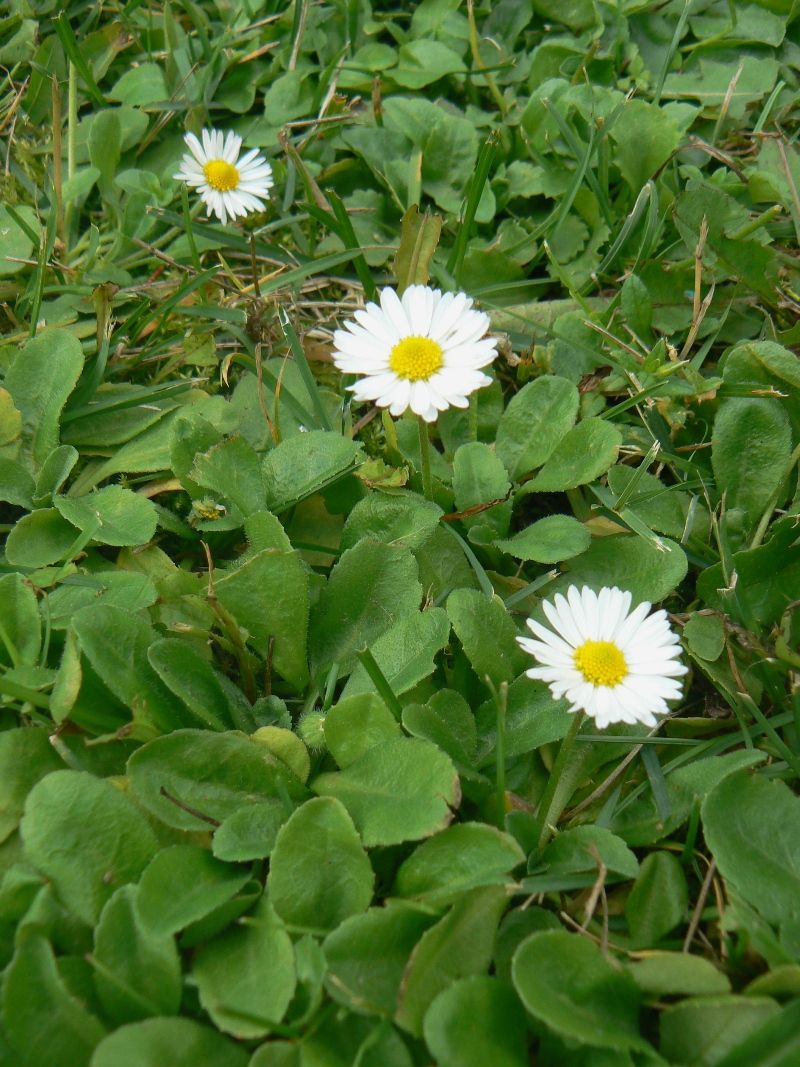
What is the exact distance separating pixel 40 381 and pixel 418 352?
3.12 ft

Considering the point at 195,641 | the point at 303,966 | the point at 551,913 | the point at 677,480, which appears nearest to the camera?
the point at 303,966

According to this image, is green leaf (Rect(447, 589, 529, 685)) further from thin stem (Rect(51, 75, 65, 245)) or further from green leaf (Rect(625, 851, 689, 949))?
thin stem (Rect(51, 75, 65, 245))

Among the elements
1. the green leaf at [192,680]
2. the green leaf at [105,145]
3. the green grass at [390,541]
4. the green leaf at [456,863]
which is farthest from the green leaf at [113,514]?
the green leaf at [105,145]

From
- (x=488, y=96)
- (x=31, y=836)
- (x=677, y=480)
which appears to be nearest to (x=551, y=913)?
(x=31, y=836)

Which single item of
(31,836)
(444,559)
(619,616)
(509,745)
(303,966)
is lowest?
(303,966)

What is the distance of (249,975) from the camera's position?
1549 mm

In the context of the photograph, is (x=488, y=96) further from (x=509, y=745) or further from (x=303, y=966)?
(x=303, y=966)

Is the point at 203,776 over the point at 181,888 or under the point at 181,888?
over

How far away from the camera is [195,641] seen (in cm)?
198

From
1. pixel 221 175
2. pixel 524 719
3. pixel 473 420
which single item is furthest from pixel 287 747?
pixel 221 175

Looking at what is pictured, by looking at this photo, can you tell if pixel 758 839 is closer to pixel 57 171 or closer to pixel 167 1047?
pixel 167 1047

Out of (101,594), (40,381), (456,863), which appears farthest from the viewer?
(40,381)

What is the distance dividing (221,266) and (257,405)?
19.4 inches

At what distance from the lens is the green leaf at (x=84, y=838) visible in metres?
1.60
